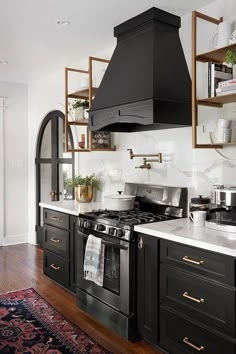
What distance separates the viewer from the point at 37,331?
2.87 metres

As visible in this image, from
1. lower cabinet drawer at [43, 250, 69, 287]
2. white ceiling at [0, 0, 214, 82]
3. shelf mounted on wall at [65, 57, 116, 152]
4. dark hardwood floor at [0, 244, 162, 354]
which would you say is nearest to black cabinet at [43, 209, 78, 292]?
lower cabinet drawer at [43, 250, 69, 287]

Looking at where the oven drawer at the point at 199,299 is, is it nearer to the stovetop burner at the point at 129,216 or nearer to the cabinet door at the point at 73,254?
the stovetop burner at the point at 129,216

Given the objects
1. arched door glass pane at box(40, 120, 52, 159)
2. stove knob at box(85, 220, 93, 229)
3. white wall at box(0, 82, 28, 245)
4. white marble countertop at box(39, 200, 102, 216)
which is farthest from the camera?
white wall at box(0, 82, 28, 245)

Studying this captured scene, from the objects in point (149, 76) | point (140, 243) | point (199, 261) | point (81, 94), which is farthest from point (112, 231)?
point (81, 94)

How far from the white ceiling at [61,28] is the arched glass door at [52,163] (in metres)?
0.97

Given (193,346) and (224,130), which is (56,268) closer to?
(193,346)

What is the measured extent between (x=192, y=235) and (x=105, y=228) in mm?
846

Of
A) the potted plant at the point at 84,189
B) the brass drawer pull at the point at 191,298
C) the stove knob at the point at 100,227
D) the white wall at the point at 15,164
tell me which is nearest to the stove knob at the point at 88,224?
the stove knob at the point at 100,227

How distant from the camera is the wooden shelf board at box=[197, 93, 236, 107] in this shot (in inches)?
98.7

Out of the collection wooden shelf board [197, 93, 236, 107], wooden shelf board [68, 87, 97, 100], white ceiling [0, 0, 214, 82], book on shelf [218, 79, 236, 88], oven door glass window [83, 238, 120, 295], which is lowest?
oven door glass window [83, 238, 120, 295]

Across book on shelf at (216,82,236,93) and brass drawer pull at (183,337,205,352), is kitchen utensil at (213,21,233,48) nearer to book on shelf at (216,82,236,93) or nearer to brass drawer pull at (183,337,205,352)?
book on shelf at (216,82,236,93)

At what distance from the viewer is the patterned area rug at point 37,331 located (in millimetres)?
2607

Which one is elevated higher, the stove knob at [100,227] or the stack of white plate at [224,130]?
the stack of white plate at [224,130]

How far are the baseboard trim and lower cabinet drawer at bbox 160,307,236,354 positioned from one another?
3.94 metres
